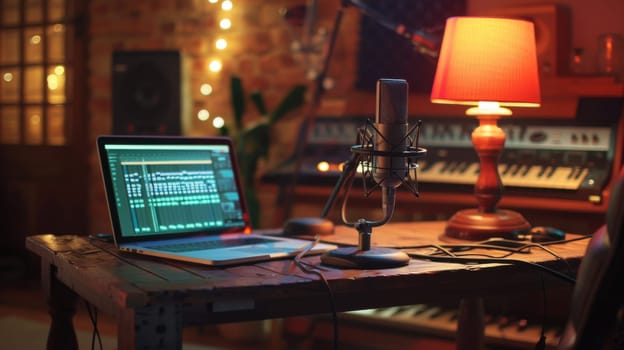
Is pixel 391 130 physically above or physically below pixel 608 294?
above

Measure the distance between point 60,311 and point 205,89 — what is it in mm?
2686

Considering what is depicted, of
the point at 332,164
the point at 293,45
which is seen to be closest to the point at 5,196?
the point at 293,45

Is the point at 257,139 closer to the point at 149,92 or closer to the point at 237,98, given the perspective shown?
the point at 237,98

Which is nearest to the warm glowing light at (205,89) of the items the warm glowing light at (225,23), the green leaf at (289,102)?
the warm glowing light at (225,23)

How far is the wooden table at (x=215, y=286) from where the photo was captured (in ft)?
4.50

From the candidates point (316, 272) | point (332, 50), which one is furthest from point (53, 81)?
point (316, 272)

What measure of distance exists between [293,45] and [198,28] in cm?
70

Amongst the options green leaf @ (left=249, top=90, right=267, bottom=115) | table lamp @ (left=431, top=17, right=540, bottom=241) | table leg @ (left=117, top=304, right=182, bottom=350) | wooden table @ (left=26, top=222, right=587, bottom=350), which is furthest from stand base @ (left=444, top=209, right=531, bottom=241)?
green leaf @ (left=249, top=90, right=267, bottom=115)

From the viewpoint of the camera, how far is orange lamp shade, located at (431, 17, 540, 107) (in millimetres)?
1996

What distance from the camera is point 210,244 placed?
6.13 ft

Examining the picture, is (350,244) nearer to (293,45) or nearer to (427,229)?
(427,229)

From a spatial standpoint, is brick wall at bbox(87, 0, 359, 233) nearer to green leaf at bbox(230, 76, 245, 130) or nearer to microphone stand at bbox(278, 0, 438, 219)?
green leaf at bbox(230, 76, 245, 130)

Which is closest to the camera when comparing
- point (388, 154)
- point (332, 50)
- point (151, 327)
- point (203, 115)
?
point (151, 327)

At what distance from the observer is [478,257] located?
176cm
